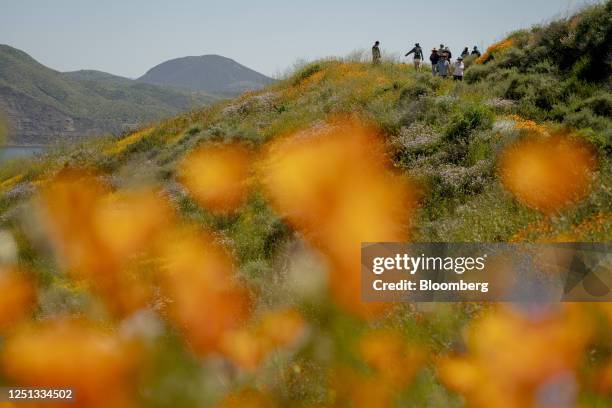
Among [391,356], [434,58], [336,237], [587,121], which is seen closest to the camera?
[391,356]

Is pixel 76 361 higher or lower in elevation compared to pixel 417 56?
lower

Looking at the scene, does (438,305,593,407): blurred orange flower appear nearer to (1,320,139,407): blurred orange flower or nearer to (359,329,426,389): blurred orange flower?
(359,329,426,389): blurred orange flower

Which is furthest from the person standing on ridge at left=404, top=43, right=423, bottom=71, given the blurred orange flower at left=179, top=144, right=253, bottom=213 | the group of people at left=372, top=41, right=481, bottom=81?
the blurred orange flower at left=179, top=144, right=253, bottom=213

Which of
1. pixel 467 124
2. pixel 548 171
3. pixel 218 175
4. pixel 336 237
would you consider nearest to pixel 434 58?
pixel 467 124

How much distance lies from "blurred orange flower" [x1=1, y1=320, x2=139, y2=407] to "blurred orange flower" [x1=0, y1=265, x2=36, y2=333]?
30.8 inches

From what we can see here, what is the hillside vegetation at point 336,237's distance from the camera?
453 centimetres

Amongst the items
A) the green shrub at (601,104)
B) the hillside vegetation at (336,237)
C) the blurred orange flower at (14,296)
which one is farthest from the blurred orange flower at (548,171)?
the blurred orange flower at (14,296)

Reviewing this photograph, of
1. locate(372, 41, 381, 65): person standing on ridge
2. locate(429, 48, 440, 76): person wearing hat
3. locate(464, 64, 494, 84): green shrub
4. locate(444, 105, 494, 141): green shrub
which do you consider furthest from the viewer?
locate(372, 41, 381, 65): person standing on ridge

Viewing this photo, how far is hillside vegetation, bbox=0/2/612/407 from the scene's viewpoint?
453 centimetres

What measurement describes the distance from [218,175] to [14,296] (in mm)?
6548

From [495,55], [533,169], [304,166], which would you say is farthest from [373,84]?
[533,169]

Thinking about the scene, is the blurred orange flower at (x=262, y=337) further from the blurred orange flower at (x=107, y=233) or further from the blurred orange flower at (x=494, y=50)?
the blurred orange flower at (x=494, y=50)

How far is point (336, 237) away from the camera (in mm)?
8461

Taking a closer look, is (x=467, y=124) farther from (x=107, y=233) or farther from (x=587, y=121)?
(x=107, y=233)
